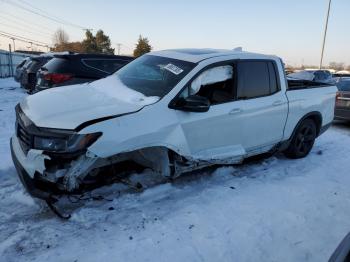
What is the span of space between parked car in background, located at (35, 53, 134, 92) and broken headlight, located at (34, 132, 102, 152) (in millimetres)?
5039

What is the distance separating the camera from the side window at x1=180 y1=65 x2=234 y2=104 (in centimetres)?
438

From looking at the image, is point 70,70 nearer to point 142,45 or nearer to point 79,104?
point 79,104

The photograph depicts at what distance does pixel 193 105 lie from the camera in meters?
3.99

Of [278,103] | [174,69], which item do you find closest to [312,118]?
[278,103]

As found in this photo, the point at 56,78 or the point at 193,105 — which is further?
the point at 56,78

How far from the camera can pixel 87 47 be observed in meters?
56.7

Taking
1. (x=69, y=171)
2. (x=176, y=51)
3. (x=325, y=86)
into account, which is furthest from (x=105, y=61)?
(x=69, y=171)

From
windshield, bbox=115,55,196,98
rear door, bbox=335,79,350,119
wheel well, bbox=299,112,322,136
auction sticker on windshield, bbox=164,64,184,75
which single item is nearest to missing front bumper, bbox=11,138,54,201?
windshield, bbox=115,55,196,98

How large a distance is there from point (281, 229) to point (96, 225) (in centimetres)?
197

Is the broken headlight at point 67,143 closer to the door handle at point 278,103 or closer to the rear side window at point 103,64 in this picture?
the door handle at point 278,103

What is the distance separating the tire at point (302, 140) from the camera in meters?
6.04

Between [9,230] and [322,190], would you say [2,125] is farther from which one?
[322,190]

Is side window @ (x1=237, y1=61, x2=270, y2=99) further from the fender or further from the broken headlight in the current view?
the broken headlight

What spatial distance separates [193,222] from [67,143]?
1.57 m
